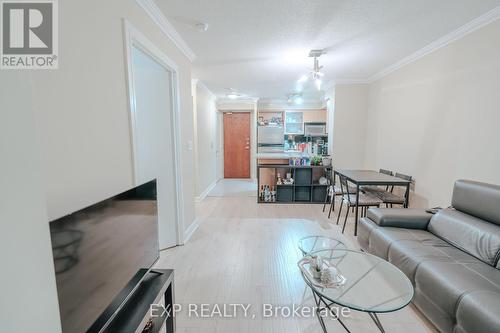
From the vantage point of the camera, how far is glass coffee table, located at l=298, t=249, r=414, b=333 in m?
1.32

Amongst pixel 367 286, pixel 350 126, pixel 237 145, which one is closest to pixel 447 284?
pixel 367 286

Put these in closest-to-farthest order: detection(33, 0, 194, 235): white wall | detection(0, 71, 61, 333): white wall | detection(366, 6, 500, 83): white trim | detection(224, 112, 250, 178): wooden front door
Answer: detection(0, 71, 61, 333): white wall, detection(33, 0, 194, 235): white wall, detection(366, 6, 500, 83): white trim, detection(224, 112, 250, 178): wooden front door

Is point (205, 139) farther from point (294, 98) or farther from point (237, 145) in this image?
point (294, 98)

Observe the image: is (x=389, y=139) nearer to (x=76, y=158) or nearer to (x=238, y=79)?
(x=238, y=79)

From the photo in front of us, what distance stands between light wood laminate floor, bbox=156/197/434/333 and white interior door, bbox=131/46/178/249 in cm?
55

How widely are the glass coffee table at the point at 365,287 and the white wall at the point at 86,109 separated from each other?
4.88 feet

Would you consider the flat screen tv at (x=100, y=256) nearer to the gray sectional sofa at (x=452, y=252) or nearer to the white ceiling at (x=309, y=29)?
the white ceiling at (x=309, y=29)

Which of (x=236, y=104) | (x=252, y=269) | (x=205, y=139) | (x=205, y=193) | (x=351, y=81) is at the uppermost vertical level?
(x=351, y=81)

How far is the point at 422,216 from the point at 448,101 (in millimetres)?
1396

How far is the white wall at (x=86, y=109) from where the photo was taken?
3.36 feet

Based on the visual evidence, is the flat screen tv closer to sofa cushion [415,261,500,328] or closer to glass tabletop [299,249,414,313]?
glass tabletop [299,249,414,313]

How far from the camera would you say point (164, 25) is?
2.20 metres

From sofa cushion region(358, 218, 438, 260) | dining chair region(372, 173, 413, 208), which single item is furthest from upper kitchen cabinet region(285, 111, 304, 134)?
sofa cushion region(358, 218, 438, 260)

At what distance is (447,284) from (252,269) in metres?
1.57
